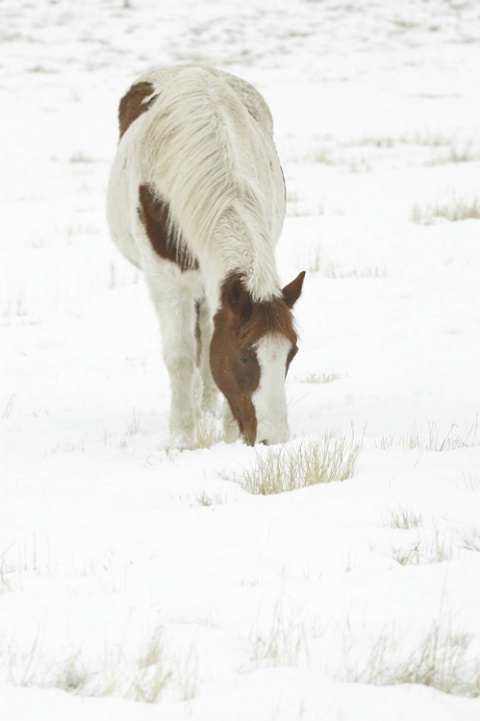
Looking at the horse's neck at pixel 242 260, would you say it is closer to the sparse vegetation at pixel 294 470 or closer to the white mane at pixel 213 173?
the white mane at pixel 213 173

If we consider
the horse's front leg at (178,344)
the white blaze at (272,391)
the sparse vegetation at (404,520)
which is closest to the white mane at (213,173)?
the white blaze at (272,391)

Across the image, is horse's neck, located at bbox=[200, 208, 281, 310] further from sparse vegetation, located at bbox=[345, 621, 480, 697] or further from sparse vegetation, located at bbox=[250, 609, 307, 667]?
sparse vegetation, located at bbox=[345, 621, 480, 697]

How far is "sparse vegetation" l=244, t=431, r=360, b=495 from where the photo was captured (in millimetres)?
4020

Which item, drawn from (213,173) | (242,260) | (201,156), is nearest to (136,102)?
(201,156)

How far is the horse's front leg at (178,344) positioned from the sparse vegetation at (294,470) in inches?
52.5

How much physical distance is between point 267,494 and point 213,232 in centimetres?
148

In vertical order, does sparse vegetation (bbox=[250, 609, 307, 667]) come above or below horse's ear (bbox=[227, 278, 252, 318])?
below

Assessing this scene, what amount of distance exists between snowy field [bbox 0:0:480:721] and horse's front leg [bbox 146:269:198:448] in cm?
18

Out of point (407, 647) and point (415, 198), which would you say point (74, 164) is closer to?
point (415, 198)

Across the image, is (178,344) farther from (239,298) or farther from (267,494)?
(267,494)

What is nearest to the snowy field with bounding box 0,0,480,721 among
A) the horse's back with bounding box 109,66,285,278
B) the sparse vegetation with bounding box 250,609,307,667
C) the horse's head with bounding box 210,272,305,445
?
the sparse vegetation with bounding box 250,609,307,667

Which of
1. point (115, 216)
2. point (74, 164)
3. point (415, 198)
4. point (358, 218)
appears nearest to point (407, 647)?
point (115, 216)

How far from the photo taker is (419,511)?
355cm

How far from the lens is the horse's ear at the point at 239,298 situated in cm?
445
